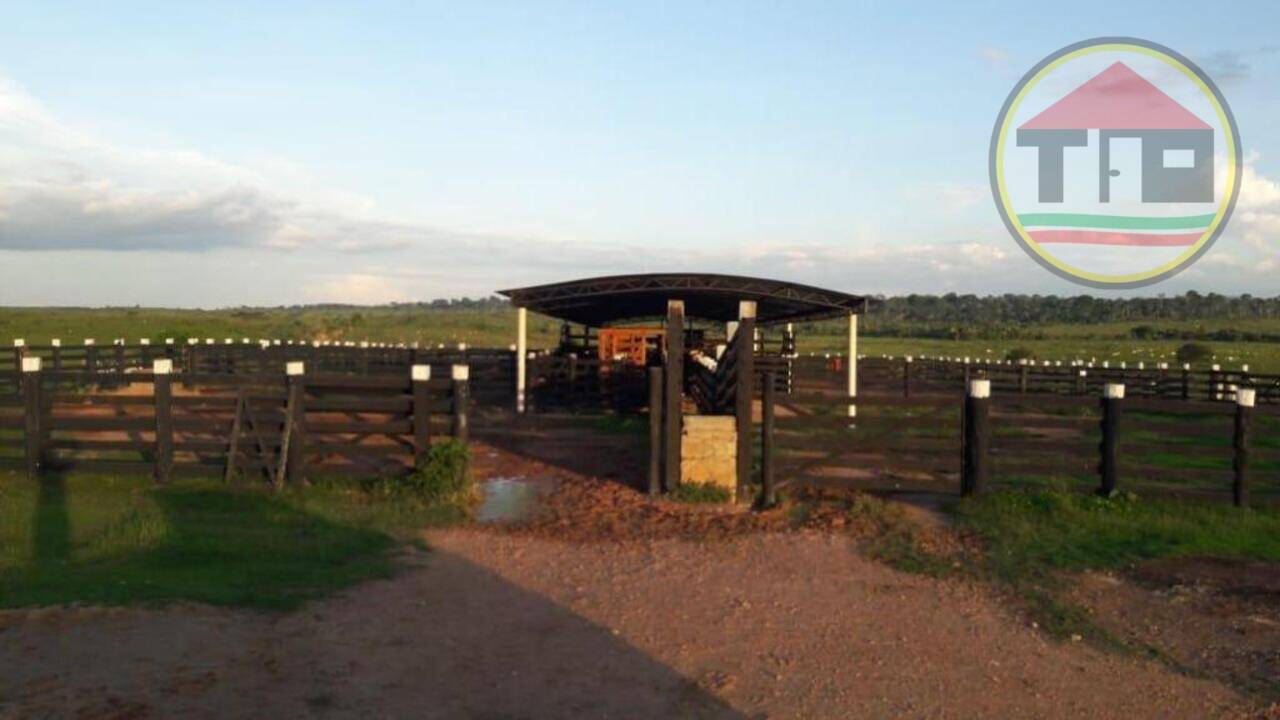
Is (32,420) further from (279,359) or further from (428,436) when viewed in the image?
(279,359)

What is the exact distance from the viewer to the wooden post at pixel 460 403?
11.8 metres

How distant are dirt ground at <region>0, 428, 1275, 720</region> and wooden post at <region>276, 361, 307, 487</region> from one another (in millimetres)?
3586

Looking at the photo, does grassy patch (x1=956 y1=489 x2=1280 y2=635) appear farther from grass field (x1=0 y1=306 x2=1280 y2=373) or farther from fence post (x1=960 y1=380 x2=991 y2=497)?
grass field (x1=0 y1=306 x2=1280 y2=373)

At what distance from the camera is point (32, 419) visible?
40.4 ft

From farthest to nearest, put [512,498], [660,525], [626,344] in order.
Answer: [626,344]
[512,498]
[660,525]

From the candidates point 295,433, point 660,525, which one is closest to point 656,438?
point 660,525

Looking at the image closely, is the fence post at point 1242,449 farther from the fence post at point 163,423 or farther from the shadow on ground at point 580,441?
the fence post at point 163,423

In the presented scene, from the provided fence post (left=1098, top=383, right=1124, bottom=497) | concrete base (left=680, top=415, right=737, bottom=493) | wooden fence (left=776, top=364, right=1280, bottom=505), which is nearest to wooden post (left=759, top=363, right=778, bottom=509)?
wooden fence (left=776, top=364, right=1280, bottom=505)

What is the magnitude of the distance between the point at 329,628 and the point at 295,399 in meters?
5.59

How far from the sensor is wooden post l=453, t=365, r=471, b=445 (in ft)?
38.7

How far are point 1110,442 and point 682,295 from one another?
9.73 m

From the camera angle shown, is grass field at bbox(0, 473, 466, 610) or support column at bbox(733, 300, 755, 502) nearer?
grass field at bbox(0, 473, 466, 610)

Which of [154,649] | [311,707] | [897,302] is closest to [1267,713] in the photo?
[311,707]

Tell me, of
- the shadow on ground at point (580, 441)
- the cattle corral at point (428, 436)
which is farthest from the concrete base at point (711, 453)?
the shadow on ground at point (580, 441)
